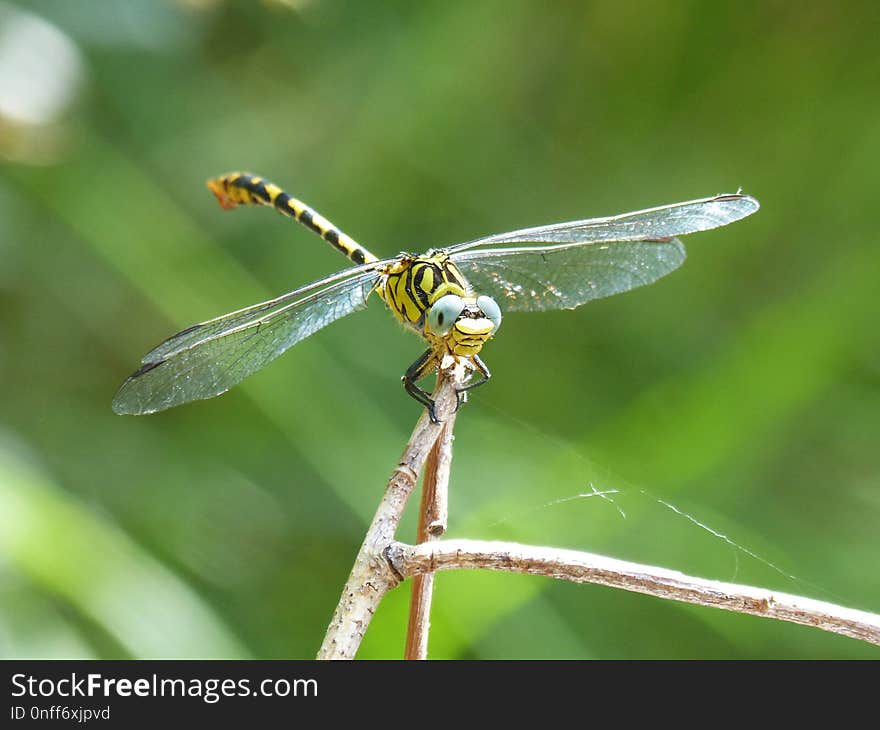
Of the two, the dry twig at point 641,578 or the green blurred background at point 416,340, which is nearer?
the dry twig at point 641,578

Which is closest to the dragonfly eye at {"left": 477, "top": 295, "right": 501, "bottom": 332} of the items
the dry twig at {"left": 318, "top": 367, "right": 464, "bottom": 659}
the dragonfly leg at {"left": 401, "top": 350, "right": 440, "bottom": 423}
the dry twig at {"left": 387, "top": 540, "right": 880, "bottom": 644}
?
the dragonfly leg at {"left": 401, "top": 350, "right": 440, "bottom": 423}

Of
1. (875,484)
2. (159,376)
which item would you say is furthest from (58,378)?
(875,484)

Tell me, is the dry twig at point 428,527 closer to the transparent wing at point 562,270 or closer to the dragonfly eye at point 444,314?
the dragonfly eye at point 444,314

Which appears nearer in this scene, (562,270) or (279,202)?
(562,270)

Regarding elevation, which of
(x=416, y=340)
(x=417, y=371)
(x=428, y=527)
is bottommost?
(x=428, y=527)

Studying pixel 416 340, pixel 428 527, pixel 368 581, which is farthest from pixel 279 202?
pixel 368 581

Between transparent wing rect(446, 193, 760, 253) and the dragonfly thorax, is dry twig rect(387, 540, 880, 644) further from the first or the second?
transparent wing rect(446, 193, 760, 253)

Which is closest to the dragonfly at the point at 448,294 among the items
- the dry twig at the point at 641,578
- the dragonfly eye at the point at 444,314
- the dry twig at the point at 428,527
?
the dragonfly eye at the point at 444,314

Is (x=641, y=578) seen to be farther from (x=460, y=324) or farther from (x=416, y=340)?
(x=416, y=340)
